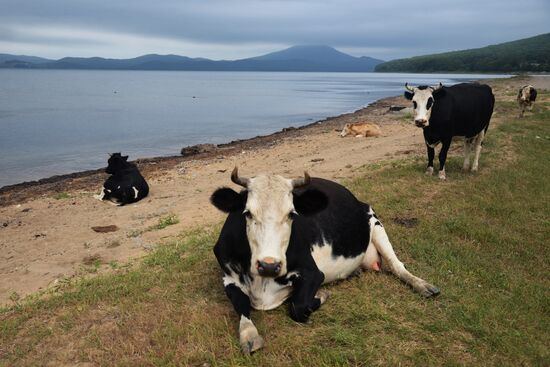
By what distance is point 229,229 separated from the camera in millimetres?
5020

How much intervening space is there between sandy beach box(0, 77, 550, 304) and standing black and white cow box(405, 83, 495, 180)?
84cm

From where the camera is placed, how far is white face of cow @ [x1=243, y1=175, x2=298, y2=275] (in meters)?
→ 4.09

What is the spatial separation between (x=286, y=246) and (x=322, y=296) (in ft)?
3.46

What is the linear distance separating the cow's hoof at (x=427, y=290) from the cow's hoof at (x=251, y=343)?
2.10m

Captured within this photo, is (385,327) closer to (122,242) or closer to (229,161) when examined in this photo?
(122,242)

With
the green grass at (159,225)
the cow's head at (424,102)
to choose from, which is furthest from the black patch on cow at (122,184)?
the cow's head at (424,102)

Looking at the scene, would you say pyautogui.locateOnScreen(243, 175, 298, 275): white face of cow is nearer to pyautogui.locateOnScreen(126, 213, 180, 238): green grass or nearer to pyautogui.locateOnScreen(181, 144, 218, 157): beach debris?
pyautogui.locateOnScreen(126, 213, 180, 238): green grass

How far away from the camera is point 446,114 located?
36.9ft

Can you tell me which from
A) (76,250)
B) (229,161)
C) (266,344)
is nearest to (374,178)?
(76,250)

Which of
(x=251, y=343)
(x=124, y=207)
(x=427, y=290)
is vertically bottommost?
(x=124, y=207)

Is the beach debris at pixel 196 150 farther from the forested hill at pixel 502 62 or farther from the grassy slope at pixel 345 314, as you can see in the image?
the forested hill at pixel 502 62

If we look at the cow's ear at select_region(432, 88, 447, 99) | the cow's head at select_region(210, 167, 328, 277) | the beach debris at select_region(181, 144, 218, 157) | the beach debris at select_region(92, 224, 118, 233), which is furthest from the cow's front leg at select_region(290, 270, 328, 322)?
the beach debris at select_region(181, 144, 218, 157)

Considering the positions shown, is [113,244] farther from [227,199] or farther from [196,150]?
[196,150]

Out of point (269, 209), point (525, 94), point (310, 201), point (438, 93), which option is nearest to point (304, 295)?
point (310, 201)
